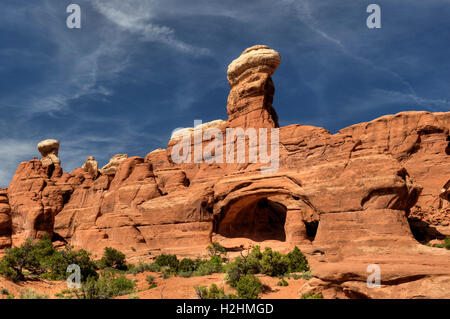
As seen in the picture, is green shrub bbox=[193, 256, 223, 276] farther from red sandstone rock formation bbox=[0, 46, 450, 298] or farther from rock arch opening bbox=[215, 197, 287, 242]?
rock arch opening bbox=[215, 197, 287, 242]

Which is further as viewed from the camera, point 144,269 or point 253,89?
point 253,89

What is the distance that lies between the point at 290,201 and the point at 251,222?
6.63 metres

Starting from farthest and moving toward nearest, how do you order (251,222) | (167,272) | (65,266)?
(251,222) → (167,272) → (65,266)

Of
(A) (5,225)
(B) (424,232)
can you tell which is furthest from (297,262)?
(A) (5,225)

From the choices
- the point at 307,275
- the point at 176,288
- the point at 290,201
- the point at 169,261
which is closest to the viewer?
the point at 176,288

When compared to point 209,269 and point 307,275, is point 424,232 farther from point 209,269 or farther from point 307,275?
point 209,269

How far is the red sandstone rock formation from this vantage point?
18.2m
